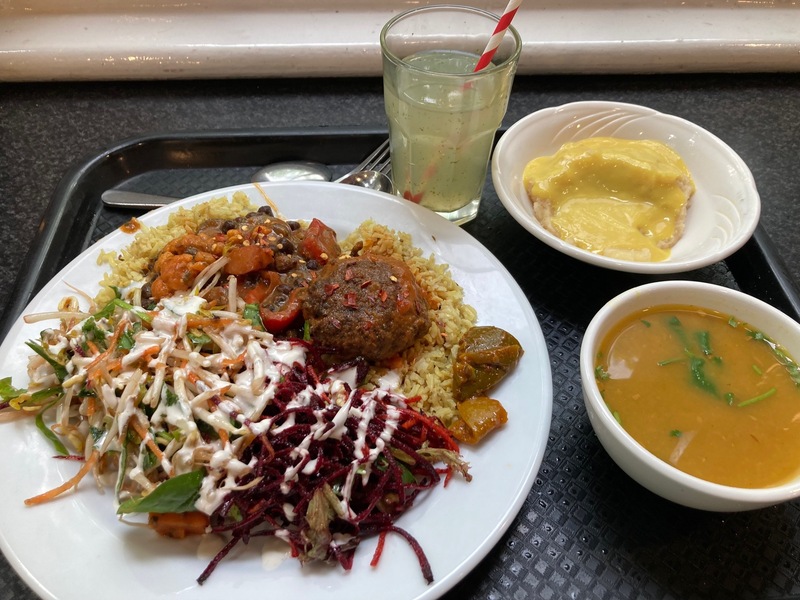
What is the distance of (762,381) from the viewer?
1.51 metres

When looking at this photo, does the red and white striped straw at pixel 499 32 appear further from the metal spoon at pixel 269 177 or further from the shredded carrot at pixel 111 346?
the shredded carrot at pixel 111 346

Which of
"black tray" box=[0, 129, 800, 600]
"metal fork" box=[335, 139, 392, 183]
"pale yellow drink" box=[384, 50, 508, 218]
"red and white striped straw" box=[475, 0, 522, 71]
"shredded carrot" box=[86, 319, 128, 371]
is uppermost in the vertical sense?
"red and white striped straw" box=[475, 0, 522, 71]

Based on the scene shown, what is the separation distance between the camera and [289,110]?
291 cm

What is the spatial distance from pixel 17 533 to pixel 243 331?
0.73m

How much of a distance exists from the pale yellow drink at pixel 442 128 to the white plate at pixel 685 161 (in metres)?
0.13

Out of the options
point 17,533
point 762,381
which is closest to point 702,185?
point 762,381

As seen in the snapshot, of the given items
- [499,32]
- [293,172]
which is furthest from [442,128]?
[293,172]

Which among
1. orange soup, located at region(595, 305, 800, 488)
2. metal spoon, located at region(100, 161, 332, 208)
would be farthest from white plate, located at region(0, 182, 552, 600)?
metal spoon, located at region(100, 161, 332, 208)

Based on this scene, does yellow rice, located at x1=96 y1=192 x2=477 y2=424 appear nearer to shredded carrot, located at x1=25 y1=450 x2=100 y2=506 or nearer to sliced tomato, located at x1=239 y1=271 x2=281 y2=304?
sliced tomato, located at x1=239 y1=271 x2=281 y2=304

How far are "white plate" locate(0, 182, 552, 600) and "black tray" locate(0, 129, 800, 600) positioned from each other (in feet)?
0.60

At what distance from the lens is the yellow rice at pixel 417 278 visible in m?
1.70

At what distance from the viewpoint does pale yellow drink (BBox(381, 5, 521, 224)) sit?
1.99m

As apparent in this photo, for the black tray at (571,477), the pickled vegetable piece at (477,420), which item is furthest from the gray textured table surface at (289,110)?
the pickled vegetable piece at (477,420)

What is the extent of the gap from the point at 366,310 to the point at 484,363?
37 centimetres
